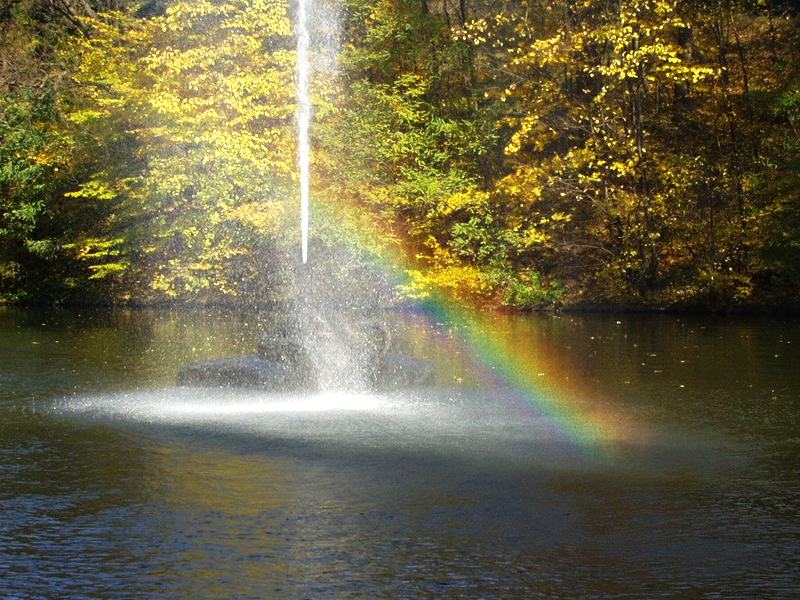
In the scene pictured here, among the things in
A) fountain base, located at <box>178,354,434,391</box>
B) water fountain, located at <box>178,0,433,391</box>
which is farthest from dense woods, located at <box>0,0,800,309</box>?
fountain base, located at <box>178,354,434,391</box>

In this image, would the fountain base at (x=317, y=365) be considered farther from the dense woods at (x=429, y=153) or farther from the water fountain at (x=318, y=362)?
the dense woods at (x=429, y=153)

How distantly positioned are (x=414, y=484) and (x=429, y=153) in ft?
96.3

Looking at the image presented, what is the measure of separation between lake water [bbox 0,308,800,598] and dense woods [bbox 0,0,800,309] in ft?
45.2

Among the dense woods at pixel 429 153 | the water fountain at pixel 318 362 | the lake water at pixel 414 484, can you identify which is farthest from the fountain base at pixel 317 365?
the dense woods at pixel 429 153

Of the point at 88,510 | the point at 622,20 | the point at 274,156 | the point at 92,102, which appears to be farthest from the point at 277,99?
the point at 88,510

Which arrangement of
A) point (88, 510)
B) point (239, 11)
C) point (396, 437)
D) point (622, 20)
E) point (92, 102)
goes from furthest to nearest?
point (92, 102) < point (239, 11) < point (622, 20) < point (396, 437) < point (88, 510)

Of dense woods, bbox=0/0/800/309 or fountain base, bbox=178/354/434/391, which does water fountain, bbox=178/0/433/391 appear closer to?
fountain base, bbox=178/354/434/391

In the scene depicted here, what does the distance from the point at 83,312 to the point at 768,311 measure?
20.7m

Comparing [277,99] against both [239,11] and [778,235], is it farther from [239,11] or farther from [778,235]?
[778,235]

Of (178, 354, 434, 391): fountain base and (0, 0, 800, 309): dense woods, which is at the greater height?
(0, 0, 800, 309): dense woods

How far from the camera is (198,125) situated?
127 ft

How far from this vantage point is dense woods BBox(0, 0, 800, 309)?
35.8m

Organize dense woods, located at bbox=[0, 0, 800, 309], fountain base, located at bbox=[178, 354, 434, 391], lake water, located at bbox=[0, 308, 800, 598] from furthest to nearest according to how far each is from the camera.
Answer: dense woods, located at bbox=[0, 0, 800, 309]
fountain base, located at bbox=[178, 354, 434, 391]
lake water, located at bbox=[0, 308, 800, 598]

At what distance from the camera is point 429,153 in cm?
4106
